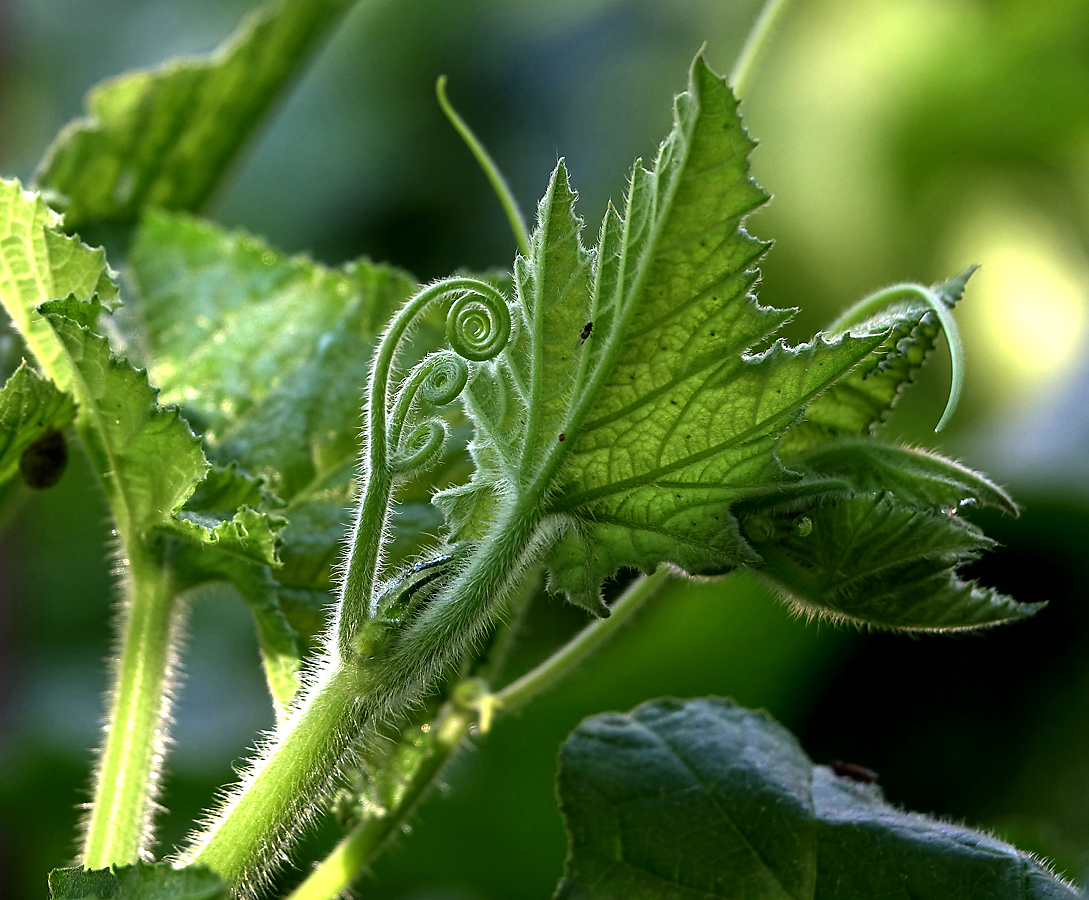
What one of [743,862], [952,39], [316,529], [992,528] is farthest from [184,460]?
[952,39]

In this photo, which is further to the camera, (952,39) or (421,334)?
(952,39)

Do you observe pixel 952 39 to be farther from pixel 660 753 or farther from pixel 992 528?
pixel 660 753

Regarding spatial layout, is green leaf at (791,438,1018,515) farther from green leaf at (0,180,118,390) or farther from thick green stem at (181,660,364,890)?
green leaf at (0,180,118,390)

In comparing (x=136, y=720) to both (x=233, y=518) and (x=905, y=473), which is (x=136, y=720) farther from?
(x=905, y=473)

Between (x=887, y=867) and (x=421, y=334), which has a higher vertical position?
(x=421, y=334)

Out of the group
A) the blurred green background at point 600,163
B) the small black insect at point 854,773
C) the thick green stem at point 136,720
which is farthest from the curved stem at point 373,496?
the blurred green background at point 600,163
